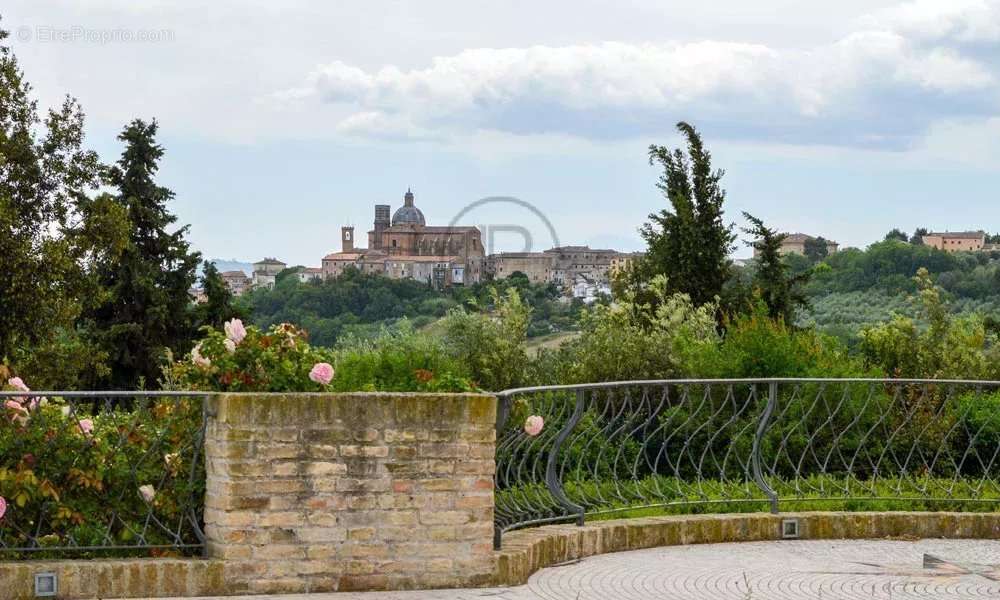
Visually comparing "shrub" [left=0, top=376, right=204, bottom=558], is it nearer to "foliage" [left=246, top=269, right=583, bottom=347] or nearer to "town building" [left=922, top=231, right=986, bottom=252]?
"foliage" [left=246, top=269, right=583, bottom=347]

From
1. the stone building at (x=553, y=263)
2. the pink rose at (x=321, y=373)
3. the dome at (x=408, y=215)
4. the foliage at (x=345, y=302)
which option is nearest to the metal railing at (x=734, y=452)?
the pink rose at (x=321, y=373)

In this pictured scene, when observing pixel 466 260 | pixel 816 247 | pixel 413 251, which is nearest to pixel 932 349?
pixel 816 247

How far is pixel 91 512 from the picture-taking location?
7.79 metres

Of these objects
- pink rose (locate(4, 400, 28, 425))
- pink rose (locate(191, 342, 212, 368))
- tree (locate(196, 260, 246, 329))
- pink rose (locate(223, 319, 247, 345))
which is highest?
tree (locate(196, 260, 246, 329))

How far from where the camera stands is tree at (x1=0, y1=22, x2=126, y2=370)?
115 ft

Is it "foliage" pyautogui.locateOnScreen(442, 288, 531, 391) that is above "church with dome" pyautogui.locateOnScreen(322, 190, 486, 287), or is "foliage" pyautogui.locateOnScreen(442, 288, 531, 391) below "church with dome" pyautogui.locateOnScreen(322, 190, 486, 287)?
below

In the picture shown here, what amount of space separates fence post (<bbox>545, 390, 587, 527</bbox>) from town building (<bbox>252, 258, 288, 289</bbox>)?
82703mm

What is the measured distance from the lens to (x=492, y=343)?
22188 mm

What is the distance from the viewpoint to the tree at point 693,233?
96.0 ft

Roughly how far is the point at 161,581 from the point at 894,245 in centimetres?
7098

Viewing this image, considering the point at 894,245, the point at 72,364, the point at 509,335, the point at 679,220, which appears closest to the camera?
the point at 509,335

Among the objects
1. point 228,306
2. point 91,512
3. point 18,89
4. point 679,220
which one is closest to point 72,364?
point 18,89

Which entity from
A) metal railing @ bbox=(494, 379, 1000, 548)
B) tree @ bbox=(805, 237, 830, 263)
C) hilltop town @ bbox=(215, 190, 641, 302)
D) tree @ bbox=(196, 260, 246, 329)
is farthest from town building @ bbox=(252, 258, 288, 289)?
metal railing @ bbox=(494, 379, 1000, 548)

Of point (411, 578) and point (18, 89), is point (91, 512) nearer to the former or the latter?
point (411, 578)
